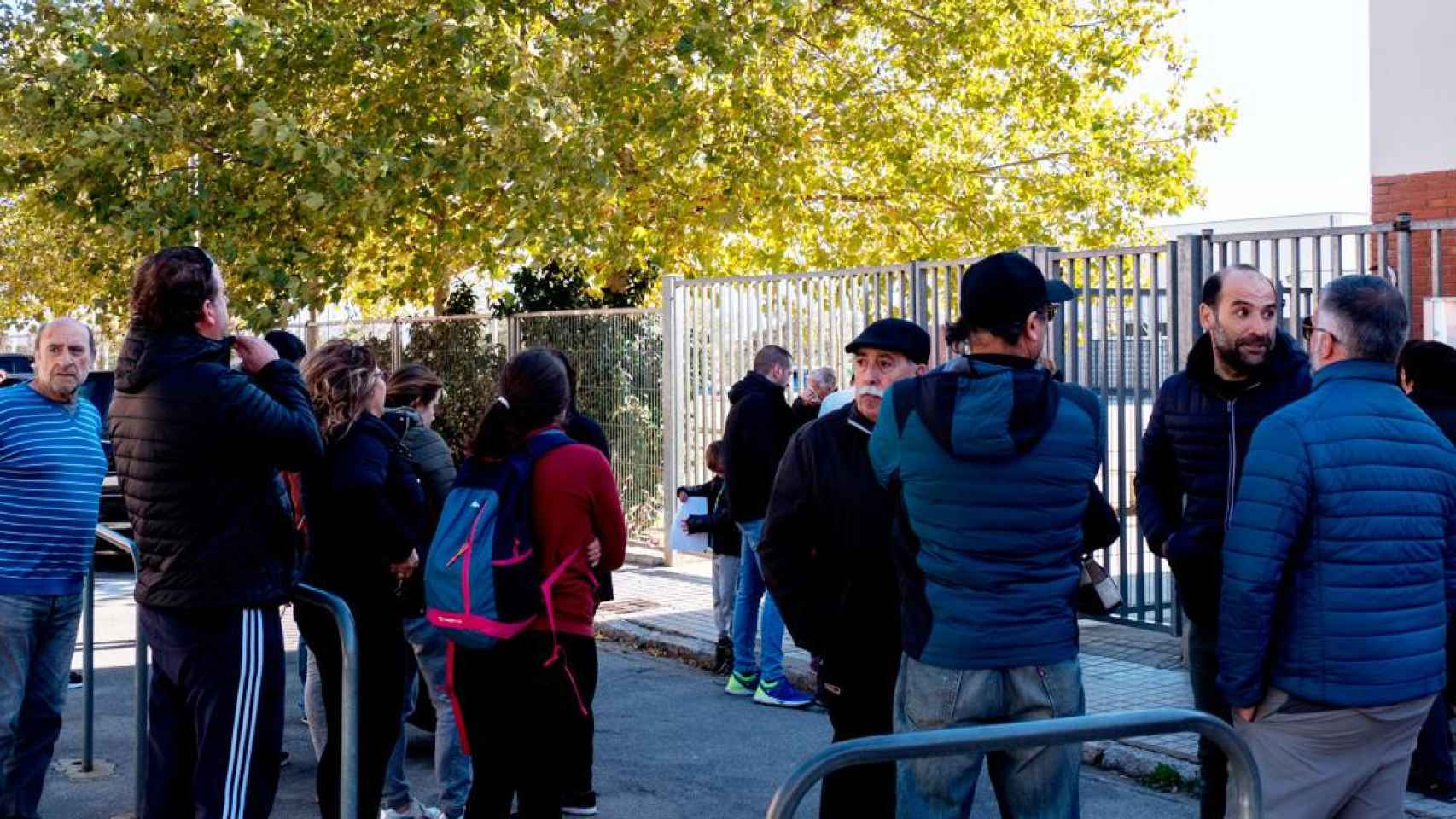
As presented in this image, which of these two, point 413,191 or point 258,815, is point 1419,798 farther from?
point 413,191

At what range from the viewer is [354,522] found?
5.71 meters

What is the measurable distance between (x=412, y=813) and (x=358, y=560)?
4.07 ft

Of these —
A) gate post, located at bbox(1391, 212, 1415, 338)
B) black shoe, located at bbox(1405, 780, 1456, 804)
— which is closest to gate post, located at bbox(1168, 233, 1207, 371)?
gate post, located at bbox(1391, 212, 1415, 338)

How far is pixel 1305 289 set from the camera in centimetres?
871

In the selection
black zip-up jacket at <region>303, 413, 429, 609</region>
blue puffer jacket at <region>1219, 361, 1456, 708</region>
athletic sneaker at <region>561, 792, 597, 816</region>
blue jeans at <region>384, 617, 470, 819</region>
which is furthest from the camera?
athletic sneaker at <region>561, 792, 597, 816</region>

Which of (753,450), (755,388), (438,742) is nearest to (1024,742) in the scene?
(438,742)

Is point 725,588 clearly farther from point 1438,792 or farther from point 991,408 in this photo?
point 991,408

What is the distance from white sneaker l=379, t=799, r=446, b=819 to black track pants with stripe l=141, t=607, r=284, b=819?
59.9 inches

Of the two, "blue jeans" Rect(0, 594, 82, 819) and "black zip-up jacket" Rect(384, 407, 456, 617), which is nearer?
"blue jeans" Rect(0, 594, 82, 819)

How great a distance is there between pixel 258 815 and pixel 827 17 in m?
14.6

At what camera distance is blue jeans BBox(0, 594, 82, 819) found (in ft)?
18.3

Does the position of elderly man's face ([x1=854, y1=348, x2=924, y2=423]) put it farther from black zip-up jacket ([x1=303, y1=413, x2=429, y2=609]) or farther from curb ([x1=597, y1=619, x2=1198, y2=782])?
black zip-up jacket ([x1=303, y1=413, x2=429, y2=609])

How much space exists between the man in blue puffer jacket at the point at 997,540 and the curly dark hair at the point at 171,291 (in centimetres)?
214

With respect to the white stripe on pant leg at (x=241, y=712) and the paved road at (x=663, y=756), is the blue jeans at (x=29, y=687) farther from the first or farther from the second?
the white stripe on pant leg at (x=241, y=712)
